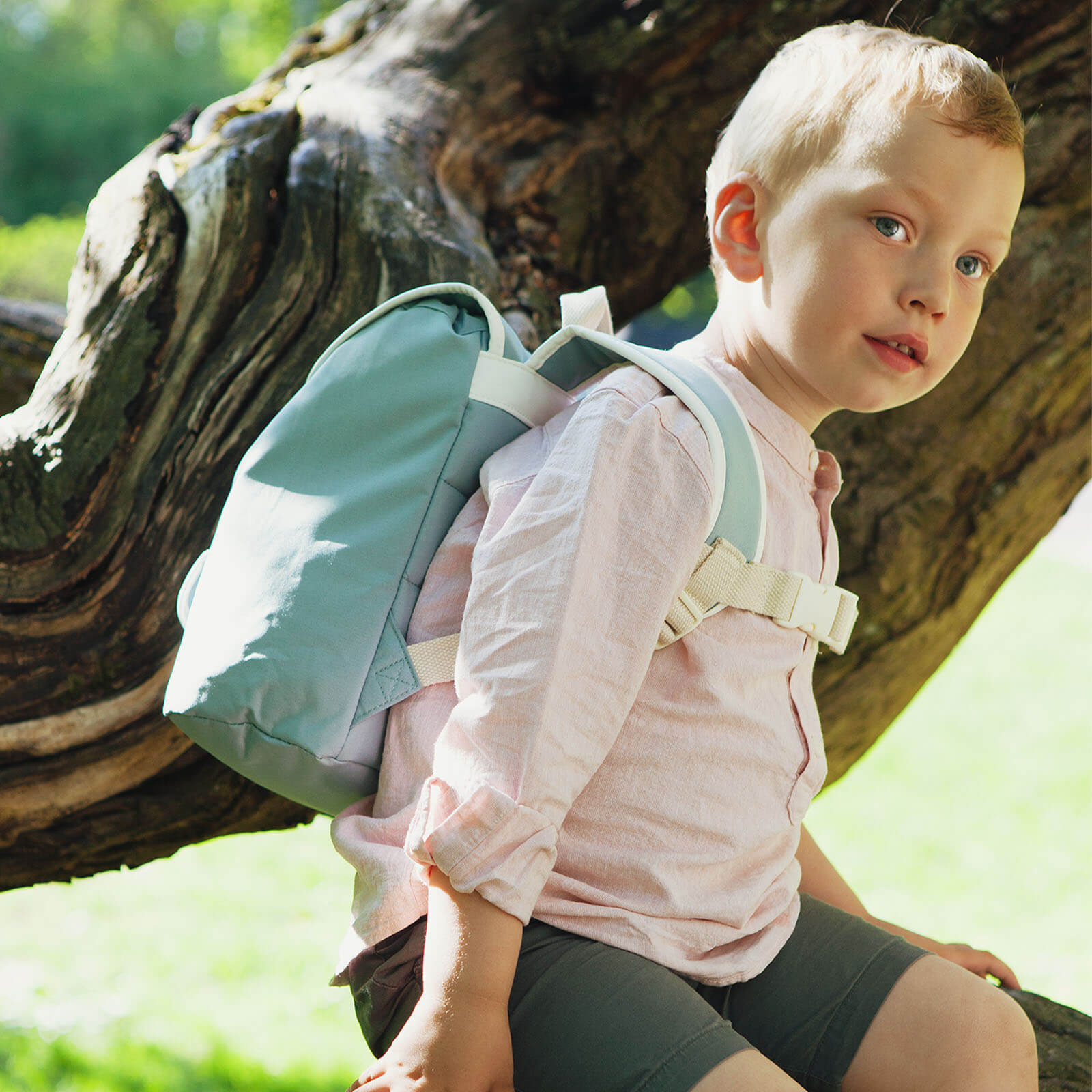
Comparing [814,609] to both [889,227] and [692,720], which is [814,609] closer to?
[692,720]

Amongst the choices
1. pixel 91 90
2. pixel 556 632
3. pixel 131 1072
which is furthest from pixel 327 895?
pixel 91 90

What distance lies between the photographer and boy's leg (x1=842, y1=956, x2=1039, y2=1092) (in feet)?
4.63

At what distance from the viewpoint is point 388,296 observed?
77.7 inches

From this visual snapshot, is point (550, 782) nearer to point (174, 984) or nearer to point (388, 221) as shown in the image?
point (388, 221)

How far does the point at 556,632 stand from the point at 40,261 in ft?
21.1

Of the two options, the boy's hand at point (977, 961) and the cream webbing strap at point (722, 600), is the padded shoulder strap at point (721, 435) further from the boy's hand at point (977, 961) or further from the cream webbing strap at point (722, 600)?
the boy's hand at point (977, 961)

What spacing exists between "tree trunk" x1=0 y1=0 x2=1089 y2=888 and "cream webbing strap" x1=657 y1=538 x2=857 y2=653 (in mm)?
878

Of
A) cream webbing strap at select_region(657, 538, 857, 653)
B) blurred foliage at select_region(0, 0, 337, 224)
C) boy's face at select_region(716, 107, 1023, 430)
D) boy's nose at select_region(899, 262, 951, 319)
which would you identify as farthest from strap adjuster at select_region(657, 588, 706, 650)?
blurred foliage at select_region(0, 0, 337, 224)

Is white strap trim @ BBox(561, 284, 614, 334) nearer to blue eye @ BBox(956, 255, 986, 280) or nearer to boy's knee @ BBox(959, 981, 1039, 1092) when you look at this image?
blue eye @ BBox(956, 255, 986, 280)

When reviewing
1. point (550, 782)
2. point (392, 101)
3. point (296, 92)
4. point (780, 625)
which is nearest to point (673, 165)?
point (392, 101)

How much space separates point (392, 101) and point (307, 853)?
356 centimetres

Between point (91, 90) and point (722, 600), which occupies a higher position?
point (91, 90)

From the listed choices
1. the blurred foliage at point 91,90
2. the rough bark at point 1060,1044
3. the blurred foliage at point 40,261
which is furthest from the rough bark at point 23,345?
the blurred foliage at point 91,90

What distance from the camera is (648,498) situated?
1.29 m
